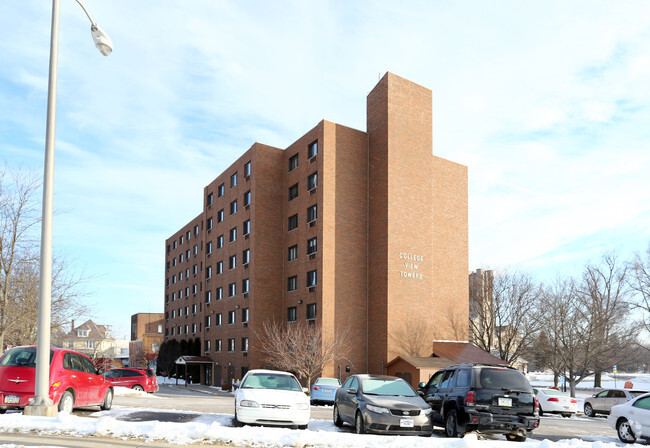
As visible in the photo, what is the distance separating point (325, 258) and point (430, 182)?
9.60 m

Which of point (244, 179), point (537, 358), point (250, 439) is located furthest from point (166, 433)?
point (537, 358)

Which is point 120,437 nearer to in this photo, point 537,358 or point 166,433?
point 166,433

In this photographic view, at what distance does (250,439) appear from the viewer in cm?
1015

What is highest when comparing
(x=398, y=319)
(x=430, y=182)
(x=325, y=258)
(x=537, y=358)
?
(x=430, y=182)

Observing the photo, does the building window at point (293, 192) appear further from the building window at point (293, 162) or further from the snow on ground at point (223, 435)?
the snow on ground at point (223, 435)

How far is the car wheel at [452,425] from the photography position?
13352 millimetres

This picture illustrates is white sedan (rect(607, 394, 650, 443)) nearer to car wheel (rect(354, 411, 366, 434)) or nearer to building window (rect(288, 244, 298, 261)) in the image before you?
car wheel (rect(354, 411, 366, 434))

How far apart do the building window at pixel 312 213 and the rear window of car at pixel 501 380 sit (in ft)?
97.3

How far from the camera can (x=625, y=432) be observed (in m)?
14.8

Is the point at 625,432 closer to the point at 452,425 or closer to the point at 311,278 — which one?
the point at 452,425

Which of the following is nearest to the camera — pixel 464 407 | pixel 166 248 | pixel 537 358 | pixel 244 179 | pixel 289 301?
pixel 464 407

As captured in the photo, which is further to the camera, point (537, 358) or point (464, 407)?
point (537, 358)

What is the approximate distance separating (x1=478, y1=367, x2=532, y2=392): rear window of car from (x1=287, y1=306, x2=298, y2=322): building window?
104 ft

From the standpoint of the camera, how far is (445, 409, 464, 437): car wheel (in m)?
13.4
